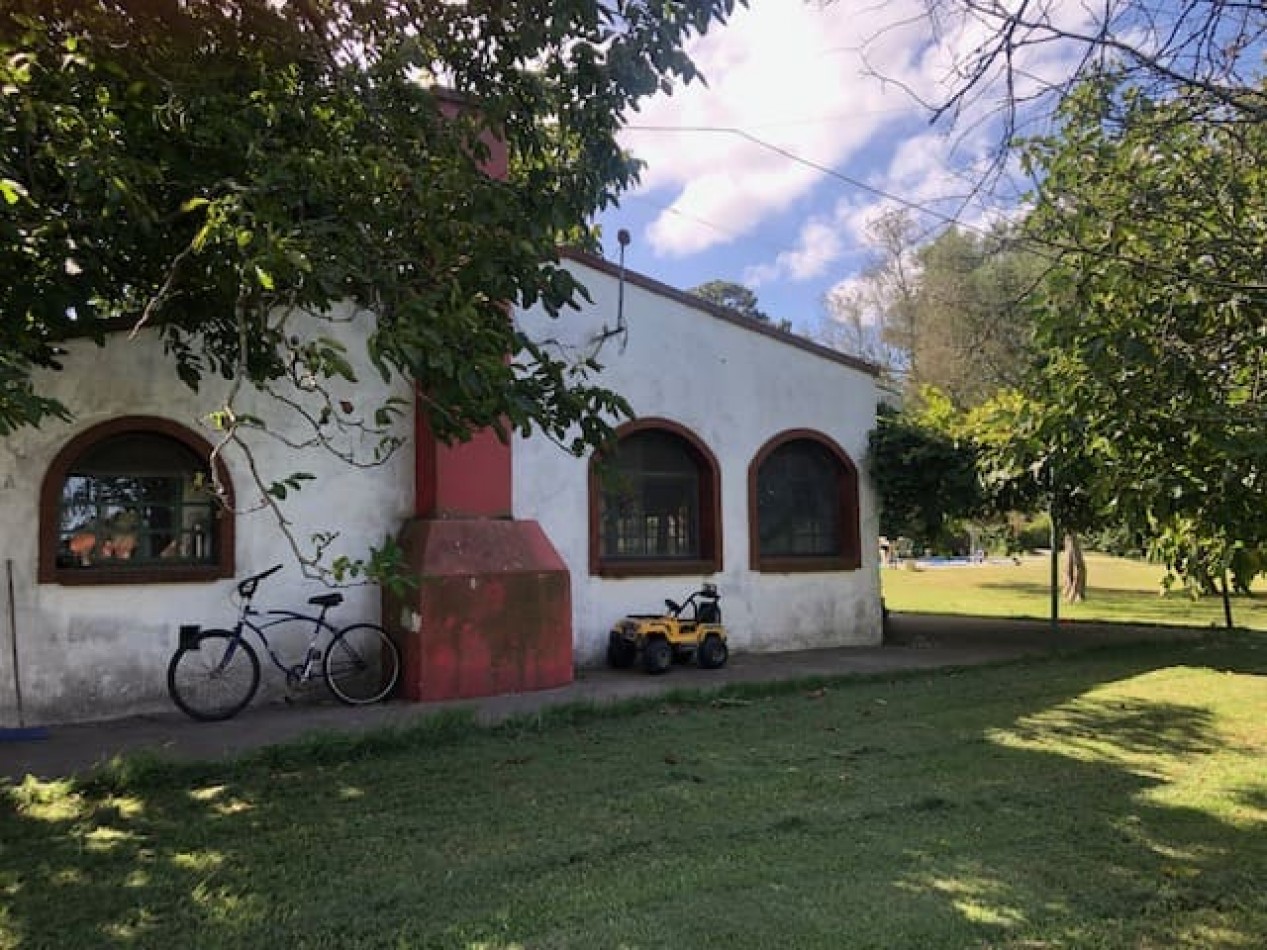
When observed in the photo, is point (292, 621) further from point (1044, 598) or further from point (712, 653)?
point (1044, 598)

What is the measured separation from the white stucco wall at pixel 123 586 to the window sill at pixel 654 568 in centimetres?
291

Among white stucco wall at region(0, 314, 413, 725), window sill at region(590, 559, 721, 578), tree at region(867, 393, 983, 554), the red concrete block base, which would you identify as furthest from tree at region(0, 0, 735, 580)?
tree at region(867, 393, 983, 554)

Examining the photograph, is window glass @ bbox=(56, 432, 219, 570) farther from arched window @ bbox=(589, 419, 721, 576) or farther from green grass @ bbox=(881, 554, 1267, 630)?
green grass @ bbox=(881, 554, 1267, 630)

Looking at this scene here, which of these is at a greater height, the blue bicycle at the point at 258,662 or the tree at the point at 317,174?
the tree at the point at 317,174

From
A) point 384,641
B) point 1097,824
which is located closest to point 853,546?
point 384,641

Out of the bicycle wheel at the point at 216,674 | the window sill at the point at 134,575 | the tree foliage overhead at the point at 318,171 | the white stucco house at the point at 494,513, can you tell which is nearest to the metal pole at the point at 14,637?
the white stucco house at the point at 494,513

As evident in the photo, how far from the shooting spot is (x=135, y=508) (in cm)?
826

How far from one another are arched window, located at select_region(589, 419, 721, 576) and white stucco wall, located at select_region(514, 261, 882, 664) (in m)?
0.17

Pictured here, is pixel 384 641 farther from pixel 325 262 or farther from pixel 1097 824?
pixel 1097 824

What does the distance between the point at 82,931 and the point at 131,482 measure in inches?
216

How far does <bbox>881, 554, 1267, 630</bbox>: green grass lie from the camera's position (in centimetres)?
1920

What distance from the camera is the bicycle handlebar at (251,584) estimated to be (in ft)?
27.3

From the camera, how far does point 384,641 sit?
28.5ft

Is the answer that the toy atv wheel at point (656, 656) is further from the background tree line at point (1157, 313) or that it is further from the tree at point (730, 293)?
the tree at point (730, 293)
